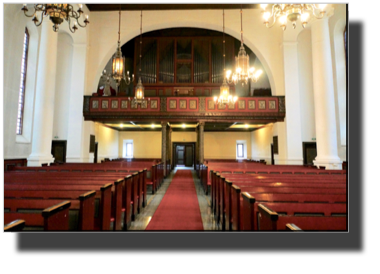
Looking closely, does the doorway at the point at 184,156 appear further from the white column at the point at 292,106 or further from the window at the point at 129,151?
the white column at the point at 292,106

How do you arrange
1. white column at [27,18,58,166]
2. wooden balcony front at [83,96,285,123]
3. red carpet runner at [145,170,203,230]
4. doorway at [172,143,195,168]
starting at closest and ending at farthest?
red carpet runner at [145,170,203,230] < white column at [27,18,58,166] < wooden balcony front at [83,96,285,123] < doorway at [172,143,195,168]

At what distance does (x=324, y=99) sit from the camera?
701 cm

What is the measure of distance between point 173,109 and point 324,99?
20.0ft

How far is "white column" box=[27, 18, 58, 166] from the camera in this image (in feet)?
22.0

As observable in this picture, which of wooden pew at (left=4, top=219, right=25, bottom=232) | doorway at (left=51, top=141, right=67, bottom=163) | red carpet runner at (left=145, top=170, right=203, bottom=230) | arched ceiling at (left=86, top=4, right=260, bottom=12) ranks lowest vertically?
red carpet runner at (left=145, top=170, right=203, bottom=230)

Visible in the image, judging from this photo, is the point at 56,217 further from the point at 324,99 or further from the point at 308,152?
the point at 308,152

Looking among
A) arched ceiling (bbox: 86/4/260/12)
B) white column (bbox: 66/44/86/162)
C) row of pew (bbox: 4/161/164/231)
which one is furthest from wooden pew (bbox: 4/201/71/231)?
arched ceiling (bbox: 86/4/260/12)

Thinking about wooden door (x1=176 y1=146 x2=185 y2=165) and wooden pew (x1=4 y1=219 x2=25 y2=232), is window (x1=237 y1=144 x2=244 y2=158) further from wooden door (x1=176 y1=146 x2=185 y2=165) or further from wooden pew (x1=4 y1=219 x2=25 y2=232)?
wooden pew (x1=4 y1=219 x2=25 y2=232)

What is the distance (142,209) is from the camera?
16.0 feet

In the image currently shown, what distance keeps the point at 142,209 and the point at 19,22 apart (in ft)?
22.4

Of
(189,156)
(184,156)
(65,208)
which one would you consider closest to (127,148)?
(184,156)

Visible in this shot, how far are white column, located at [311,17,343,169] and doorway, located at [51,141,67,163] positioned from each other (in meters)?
10.1
